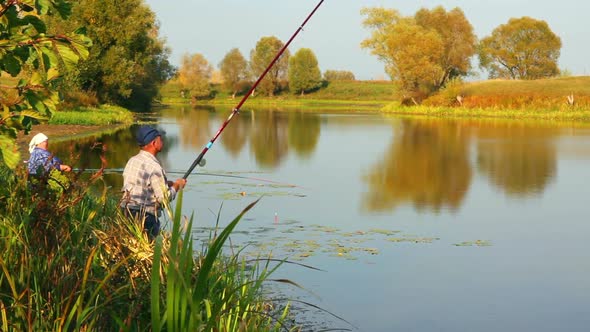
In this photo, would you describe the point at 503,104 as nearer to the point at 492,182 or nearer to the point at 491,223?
the point at 492,182

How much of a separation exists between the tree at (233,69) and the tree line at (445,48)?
3785 centimetres

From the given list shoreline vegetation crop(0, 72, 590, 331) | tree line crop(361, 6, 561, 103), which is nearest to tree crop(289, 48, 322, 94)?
tree line crop(361, 6, 561, 103)

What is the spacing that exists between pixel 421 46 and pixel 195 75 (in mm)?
57826

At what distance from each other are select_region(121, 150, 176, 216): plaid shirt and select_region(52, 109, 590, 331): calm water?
1182 millimetres

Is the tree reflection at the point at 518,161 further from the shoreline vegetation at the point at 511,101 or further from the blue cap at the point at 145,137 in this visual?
the shoreline vegetation at the point at 511,101

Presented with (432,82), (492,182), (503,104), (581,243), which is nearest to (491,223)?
(581,243)

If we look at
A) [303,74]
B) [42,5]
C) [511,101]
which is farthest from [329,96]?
[42,5]

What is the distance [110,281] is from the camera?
629 centimetres

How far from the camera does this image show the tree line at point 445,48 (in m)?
78.9

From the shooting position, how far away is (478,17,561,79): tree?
359ft

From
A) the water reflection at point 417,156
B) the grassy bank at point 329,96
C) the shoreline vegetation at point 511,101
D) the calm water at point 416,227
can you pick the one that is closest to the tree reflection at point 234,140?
the water reflection at point 417,156

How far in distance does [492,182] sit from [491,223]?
6.18 metres

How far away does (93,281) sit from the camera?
19.5ft

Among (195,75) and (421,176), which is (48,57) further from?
(195,75)
